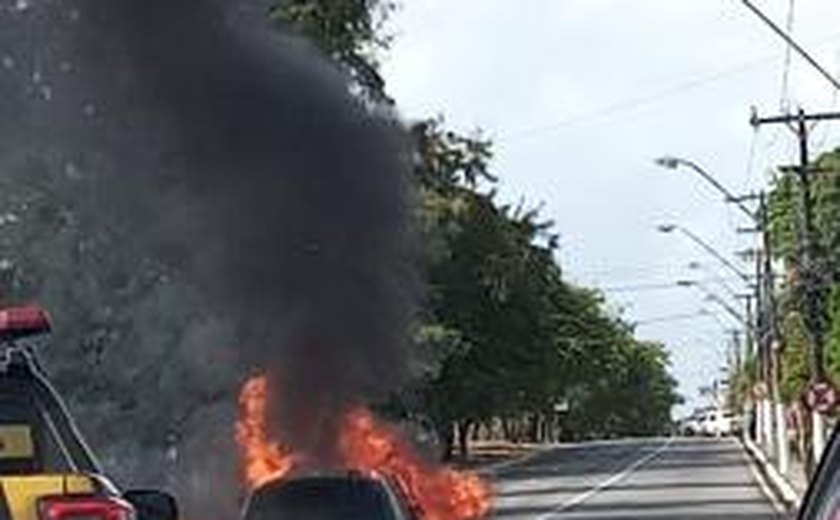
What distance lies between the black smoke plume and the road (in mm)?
13168

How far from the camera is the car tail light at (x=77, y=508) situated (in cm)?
616

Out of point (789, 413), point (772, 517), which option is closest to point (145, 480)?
point (772, 517)

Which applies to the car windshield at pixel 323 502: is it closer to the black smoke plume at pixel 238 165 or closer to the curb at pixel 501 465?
the black smoke plume at pixel 238 165

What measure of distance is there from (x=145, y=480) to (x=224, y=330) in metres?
3.23

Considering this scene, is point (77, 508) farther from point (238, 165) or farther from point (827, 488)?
point (238, 165)

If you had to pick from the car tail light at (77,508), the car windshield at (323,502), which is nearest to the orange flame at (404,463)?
the car windshield at (323,502)

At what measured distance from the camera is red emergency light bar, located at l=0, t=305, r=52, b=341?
7.05m

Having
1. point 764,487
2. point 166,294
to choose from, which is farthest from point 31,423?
point 764,487

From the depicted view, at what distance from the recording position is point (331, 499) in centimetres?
1845

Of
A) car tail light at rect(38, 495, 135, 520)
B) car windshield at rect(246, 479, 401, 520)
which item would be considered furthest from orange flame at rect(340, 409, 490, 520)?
car tail light at rect(38, 495, 135, 520)

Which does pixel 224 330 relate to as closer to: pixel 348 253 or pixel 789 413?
pixel 348 253

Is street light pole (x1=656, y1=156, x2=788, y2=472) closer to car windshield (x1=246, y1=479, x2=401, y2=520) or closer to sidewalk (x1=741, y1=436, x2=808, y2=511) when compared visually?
sidewalk (x1=741, y1=436, x2=808, y2=511)

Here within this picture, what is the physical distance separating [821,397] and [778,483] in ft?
37.0

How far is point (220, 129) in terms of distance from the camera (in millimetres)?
27750
